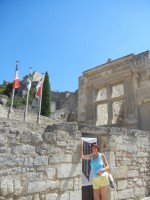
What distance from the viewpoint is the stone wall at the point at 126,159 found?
5.19 meters

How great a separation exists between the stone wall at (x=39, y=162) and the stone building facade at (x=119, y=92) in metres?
4.26

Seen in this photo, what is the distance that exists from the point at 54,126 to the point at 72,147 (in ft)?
2.02

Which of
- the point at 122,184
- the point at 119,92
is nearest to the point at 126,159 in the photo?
the point at 122,184

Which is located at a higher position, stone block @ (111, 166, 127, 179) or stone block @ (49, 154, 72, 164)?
stone block @ (49, 154, 72, 164)

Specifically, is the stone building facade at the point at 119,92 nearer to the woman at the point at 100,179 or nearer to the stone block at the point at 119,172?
the stone block at the point at 119,172

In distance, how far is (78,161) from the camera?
437cm

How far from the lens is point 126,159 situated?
5.59 metres

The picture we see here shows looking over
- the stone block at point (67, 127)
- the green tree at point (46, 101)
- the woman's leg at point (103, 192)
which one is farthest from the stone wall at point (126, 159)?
the green tree at point (46, 101)

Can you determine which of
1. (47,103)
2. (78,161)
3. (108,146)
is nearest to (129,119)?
(108,146)

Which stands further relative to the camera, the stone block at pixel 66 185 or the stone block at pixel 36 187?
the stone block at pixel 66 185

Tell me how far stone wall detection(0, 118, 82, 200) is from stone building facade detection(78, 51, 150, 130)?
4.26 m

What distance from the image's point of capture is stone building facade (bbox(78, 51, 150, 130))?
7.97 metres

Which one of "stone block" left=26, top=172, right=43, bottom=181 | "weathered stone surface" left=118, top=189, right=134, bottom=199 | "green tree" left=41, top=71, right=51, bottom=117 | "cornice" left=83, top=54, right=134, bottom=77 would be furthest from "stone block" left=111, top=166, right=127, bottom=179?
"green tree" left=41, top=71, right=51, bottom=117

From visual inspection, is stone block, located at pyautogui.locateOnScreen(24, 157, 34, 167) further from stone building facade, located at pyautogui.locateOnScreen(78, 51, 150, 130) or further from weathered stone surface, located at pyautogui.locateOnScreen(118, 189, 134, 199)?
stone building facade, located at pyautogui.locateOnScreen(78, 51, 150, 130)
